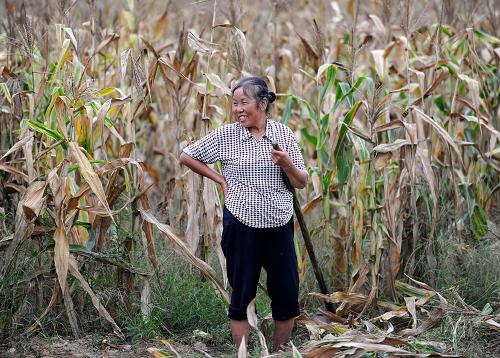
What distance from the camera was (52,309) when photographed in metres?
4.32

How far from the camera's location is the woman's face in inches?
149

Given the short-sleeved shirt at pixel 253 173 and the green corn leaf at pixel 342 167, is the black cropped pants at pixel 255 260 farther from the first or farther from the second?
the green corn leaf at pixel 342 167

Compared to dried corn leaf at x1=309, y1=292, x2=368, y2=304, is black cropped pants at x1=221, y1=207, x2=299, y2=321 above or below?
above

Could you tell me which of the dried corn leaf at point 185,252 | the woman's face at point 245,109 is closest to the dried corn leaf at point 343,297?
the dried corn leaf at point 185,252

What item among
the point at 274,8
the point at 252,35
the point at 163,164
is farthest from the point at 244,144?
the point at 252,35

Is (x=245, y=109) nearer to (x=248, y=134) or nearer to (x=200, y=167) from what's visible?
(x=248, y=134)

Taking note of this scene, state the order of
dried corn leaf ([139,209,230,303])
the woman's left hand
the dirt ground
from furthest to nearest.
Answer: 1. dried corn leaf ([139,209,230,303])
2. the dirt ground
3. the woman's left hand

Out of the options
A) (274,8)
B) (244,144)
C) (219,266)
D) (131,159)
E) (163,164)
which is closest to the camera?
(244,144)

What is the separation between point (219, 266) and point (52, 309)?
114 cm

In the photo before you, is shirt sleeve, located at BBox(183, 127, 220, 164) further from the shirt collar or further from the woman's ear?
the woman's ear

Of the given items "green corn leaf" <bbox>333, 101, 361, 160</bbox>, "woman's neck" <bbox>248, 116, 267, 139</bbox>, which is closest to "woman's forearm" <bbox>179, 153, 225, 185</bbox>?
"woman's neck" <bbox>248, 116, 267, 139</bbox>

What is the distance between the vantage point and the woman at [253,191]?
381 cm

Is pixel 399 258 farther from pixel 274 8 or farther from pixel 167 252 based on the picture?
pixel 274 8

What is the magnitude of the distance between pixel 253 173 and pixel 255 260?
1.49 feet
